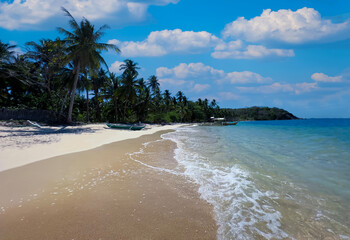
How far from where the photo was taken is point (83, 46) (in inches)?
707

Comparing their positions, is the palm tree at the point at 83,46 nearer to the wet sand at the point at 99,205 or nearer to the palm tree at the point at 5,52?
the palm tree at the point at 5,52

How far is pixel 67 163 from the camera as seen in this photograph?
616cm

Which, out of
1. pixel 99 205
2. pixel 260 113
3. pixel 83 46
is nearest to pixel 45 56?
pixel 83 46

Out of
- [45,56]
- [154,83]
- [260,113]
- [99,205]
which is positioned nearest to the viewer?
[99,205]

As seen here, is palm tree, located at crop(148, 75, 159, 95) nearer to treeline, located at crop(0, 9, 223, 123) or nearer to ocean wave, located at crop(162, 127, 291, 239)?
treeline, located at crop(0, 9, 223, 123)

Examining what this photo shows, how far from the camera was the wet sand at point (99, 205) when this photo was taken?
2.63 m

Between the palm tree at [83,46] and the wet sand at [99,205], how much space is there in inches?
605

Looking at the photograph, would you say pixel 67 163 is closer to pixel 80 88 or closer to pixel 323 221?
pixel 323 221

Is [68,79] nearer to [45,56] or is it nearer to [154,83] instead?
[45,56]

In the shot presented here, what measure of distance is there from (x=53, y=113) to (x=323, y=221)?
24223mm

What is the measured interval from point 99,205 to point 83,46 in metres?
18.4

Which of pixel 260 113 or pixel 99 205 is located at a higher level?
pixel 260 113

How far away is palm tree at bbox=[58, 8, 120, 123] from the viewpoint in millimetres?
18156

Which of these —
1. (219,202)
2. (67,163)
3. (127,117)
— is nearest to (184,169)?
(219,202)
